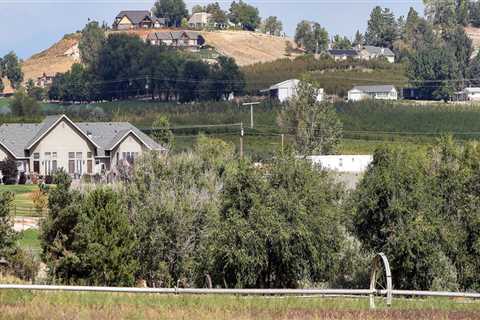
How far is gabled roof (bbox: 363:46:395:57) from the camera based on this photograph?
620 feet

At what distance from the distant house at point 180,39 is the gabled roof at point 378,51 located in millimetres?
30458

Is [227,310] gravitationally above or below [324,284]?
above

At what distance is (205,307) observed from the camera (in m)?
17.8

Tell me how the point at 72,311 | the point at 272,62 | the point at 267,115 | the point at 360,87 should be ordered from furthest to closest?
the point at 272,62, the point at 360,87, the point at 267,115, the point at 72,311

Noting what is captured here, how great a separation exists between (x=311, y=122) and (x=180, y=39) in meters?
88.5

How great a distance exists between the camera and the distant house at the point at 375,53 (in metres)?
184

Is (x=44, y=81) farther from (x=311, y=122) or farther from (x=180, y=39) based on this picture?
(x=311, y=122)

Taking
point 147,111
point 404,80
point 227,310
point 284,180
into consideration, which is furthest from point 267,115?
point 227,310

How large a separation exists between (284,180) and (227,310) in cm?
2281

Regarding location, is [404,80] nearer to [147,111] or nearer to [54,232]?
[147,111]

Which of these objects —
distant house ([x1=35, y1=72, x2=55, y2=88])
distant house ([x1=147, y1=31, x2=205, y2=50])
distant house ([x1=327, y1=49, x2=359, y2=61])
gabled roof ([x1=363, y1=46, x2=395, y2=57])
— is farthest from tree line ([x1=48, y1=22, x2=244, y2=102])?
gabled roof ([x1=363, y1=46, x2=395, y2=57])

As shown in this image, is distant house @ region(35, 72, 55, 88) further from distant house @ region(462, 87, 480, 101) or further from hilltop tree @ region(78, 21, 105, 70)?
distant house @ region(462, 87, 480, 101)

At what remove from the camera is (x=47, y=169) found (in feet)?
250

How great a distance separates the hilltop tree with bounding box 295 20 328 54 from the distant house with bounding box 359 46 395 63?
22.8 feet
